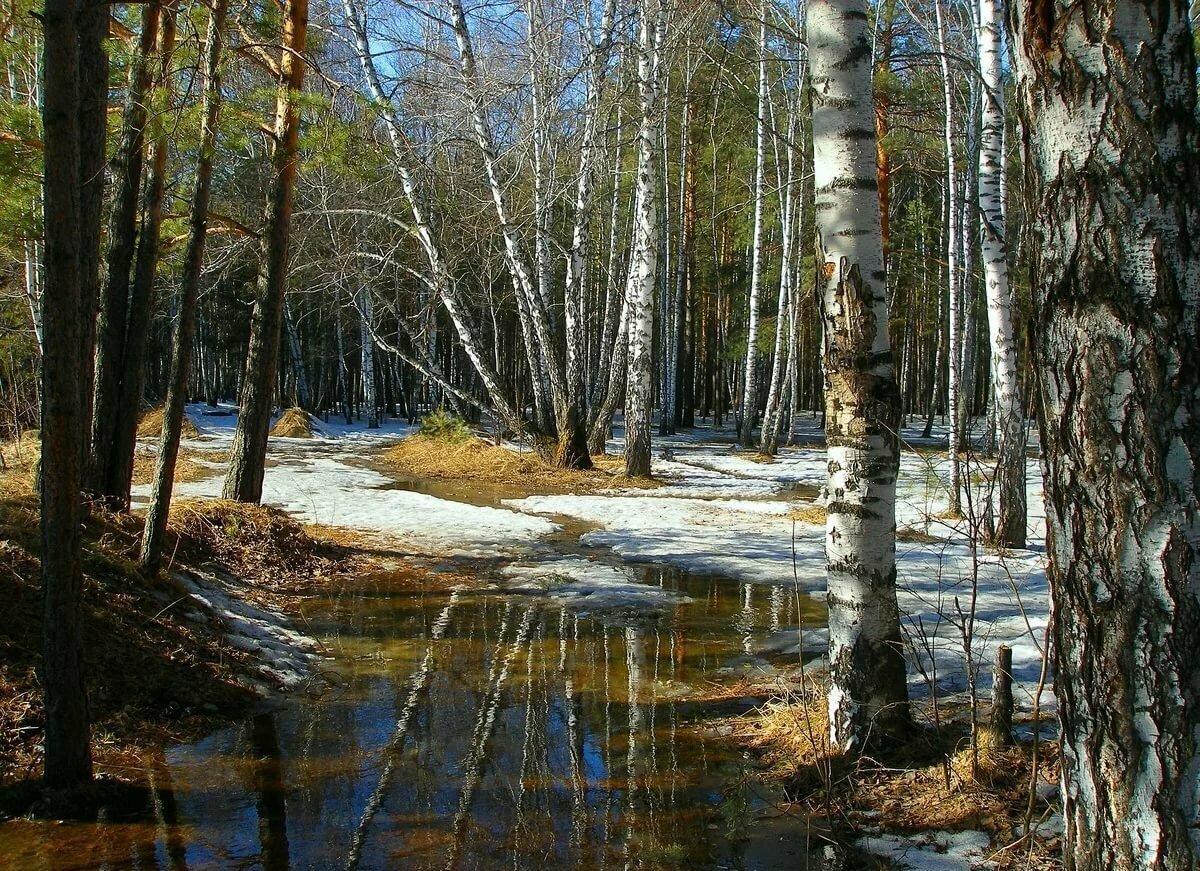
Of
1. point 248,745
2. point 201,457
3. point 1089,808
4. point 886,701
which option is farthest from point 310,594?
point 201,457

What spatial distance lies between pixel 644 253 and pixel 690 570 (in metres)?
7.08

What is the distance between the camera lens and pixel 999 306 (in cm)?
919

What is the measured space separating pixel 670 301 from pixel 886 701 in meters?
25.5

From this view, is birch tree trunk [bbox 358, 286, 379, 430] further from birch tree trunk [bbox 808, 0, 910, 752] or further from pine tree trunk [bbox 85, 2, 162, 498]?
birch tree trunk [bbox 808, 0, 910, 752]

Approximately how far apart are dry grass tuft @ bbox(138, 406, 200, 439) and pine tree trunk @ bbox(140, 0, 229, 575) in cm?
1635

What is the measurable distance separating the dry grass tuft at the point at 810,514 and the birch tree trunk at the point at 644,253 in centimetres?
379

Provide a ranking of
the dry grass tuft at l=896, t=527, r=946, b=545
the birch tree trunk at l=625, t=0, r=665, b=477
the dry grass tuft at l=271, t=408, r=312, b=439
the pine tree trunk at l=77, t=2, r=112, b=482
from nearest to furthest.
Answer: the pine tree trunk at l=77, t=2, r=112, b=482 → the dry grass tuft at l=896, t=527, r=946, b=545 → the birch tree trunk at l=625, t=0, r=665, b=477 → the dry grass tuft at l=271, t=408, r=312, b=439

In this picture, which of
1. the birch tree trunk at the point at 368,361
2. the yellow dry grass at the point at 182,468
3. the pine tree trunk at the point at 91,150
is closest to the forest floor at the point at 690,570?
the yellow dry grass at the point at 182,468

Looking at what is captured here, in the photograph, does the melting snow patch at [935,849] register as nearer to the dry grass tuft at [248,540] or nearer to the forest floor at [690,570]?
the forest floor at [690,570]

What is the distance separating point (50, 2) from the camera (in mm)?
3412

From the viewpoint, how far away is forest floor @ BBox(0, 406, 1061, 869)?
370 centimetres

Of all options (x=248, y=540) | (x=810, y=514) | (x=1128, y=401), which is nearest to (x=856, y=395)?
(x=1128, y=401)

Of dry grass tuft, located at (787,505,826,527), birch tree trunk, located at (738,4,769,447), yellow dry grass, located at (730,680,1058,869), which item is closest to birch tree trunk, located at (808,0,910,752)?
yellow dry grass, located at (730,680,1058,869)

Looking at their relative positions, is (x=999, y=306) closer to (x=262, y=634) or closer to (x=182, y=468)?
(x=262, y=634)
